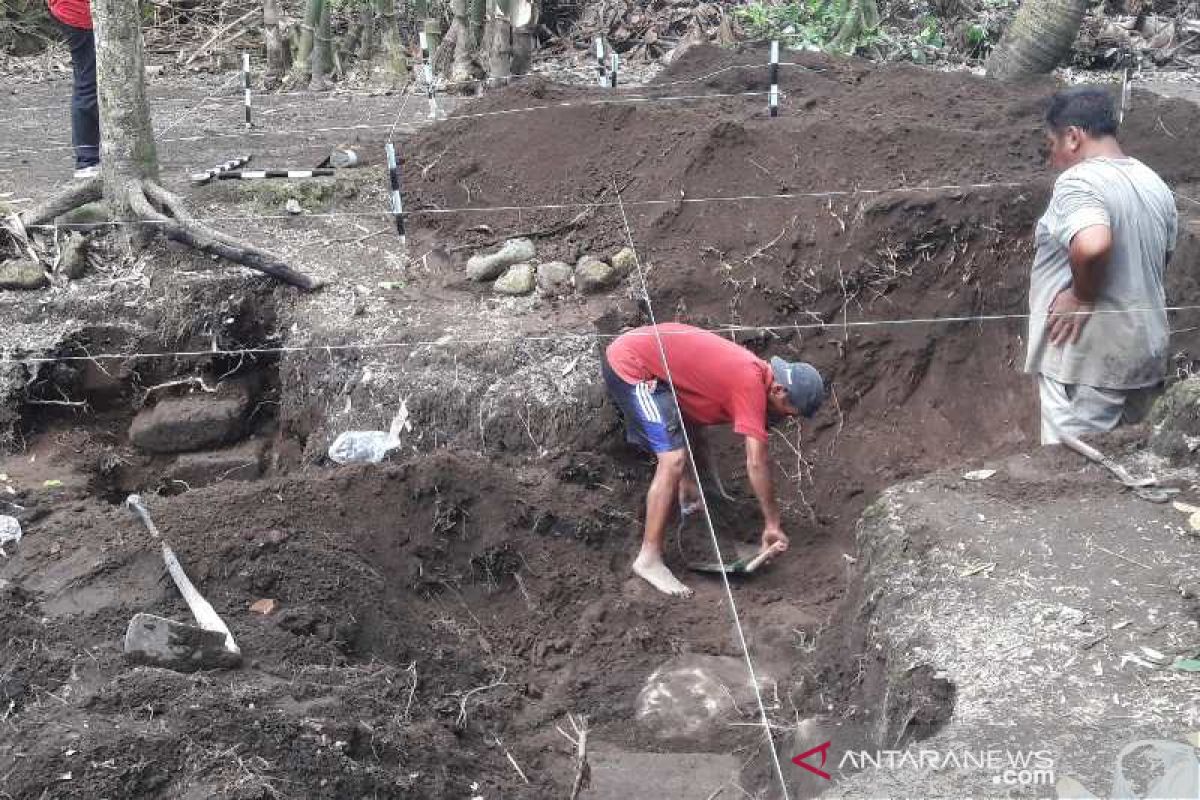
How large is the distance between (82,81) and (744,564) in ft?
17.8

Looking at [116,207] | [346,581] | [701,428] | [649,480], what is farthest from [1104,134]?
[116,207]

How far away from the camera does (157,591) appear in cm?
465

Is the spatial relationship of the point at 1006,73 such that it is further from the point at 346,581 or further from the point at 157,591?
the point at 157,591

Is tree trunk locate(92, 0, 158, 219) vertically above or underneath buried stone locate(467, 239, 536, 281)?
above

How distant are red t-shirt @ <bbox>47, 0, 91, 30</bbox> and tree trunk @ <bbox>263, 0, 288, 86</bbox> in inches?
194

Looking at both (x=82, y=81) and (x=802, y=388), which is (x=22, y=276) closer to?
(x=82, y=81)

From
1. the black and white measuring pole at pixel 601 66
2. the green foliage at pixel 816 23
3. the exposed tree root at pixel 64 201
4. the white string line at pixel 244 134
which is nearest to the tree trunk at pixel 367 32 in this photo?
the white string line at pixel 244 134

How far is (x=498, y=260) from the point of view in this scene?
733 centimetres

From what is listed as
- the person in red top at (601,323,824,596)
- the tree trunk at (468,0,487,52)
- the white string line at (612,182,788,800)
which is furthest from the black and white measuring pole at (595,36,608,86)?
the person in red top at (601,323,824,596)

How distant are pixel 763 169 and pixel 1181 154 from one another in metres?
2.63

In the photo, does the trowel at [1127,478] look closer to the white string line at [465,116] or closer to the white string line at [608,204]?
the white string line at [608,204]

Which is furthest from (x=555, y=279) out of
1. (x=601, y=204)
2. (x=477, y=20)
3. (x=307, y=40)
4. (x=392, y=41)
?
(x=307, y=40)

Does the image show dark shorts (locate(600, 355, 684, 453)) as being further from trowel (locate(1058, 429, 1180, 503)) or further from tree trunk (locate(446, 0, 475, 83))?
tree trunk (locate(446, 0, 475, 83))

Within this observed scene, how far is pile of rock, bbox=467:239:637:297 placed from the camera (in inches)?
279
